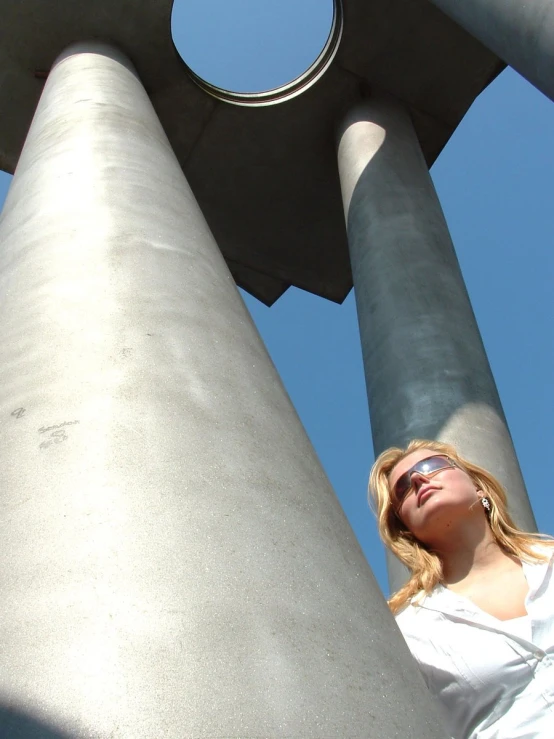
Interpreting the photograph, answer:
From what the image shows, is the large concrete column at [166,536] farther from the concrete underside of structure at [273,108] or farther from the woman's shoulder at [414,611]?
the concrete underside of structure at [273,108]

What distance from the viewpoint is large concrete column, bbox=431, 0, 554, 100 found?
658 cm

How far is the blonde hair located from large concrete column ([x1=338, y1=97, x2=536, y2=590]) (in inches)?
163

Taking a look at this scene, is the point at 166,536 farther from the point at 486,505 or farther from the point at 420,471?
the point at 486,505

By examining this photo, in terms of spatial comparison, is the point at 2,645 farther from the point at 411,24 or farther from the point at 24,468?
the point at 411,24

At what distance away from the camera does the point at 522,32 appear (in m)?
6.97

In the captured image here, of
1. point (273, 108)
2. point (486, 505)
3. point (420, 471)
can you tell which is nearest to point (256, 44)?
point (273, 108)

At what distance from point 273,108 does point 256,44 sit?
5.01 m

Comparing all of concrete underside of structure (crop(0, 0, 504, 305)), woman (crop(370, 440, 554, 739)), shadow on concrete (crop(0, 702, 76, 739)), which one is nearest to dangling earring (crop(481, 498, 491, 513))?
woman (crop(370, 440, 554, 739))

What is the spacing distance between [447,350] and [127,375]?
8.13 meters

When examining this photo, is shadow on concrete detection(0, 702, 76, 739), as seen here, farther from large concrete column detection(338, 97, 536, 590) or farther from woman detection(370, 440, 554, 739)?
large concrete column detection(338, 97, 536, 590)

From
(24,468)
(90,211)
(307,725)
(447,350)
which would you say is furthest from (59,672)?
(447,350)

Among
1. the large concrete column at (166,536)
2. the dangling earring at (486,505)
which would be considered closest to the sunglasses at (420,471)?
the dangling earring at (486,505)

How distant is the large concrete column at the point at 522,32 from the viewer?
6.58m

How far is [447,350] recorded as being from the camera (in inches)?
412
